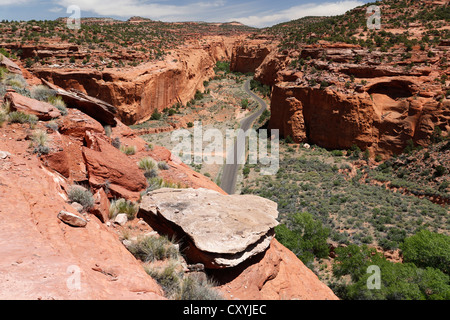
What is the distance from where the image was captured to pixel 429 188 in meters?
23.0

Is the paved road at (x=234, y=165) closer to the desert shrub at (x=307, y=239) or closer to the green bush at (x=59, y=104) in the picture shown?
the desert shrub at (x=307, y=239)

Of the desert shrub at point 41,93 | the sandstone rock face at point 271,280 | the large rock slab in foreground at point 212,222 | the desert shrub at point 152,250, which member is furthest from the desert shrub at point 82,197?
the desert shrub at point 41,93

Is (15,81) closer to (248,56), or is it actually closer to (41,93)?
(41,93)

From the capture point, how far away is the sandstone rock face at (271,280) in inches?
241

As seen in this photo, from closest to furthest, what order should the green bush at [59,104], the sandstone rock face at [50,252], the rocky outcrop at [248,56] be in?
1. the sandstone rock face at [50,252]
2. the green bush at [59,104]
3. the rocky outcrop at [248,56]

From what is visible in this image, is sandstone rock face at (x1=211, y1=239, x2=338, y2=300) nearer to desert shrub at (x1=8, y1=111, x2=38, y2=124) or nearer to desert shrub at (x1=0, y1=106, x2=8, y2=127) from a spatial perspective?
desert shrub at (x1=8, y1=111, x2=38, y2=124)

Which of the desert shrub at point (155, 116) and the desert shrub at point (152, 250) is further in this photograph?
the desert shrub at point (155, 116)

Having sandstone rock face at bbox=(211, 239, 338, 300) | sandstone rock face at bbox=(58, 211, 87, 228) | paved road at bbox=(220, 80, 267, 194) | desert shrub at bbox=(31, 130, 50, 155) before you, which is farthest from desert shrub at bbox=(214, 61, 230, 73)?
sandstone rock face at bbox=(58, 211, 87, 228)

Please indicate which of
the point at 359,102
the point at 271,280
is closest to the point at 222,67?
the point at 359,102

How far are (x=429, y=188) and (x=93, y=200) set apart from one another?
89.3 ft

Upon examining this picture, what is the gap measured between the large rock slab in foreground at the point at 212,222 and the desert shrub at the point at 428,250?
12.4m

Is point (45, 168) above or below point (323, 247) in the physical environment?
above
